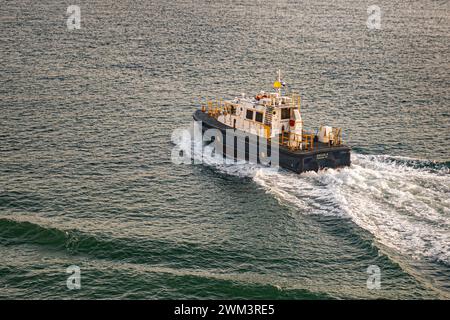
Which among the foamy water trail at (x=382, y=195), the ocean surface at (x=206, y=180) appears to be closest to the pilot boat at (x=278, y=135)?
the foamy water trail at (x=382, y=195)

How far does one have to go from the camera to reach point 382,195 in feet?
135

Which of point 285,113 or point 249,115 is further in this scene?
point 249,115

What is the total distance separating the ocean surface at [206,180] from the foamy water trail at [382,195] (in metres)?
0.15

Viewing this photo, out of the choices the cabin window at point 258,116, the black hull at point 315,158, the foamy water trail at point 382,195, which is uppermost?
the cabin window at point 258,116

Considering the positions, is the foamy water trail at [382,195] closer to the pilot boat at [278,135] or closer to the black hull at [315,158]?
the black hull at [315,158]

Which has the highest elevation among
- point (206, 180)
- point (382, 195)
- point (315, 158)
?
point (315, 158)

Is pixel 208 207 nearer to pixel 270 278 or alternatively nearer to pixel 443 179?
pixel 270 278

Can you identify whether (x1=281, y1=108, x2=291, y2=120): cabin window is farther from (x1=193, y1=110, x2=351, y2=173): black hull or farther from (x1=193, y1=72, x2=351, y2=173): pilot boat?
(x1=193, y1=110, x2=351, y2=173): black hull

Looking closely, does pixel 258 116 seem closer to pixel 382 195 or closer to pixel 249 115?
pixel 249 115

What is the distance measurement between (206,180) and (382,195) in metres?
13.5

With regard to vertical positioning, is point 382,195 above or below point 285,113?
below

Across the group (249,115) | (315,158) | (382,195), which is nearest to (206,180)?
(249,115)

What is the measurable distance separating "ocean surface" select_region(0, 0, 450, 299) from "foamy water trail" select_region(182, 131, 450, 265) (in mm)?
154

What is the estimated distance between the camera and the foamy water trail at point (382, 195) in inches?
1396
